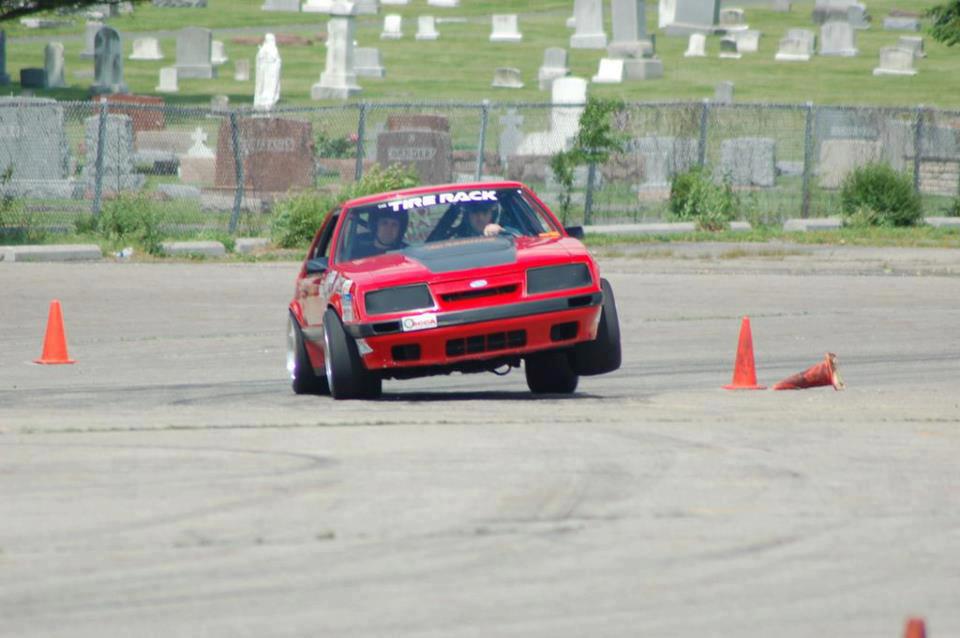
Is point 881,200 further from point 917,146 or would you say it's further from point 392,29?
point 392,29

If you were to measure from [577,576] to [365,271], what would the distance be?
558cm

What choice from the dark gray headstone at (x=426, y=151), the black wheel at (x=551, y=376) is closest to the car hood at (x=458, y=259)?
the black wheel at (x=551, y=376)

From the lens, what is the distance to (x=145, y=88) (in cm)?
5559

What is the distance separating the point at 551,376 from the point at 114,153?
2133 cm

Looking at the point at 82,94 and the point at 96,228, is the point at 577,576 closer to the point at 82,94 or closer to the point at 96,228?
Answer: the point at 96,228

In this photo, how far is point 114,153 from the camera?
31.9m

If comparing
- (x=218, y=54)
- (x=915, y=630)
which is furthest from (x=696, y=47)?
(x=915, y=630)

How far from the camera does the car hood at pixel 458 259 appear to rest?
10828mm

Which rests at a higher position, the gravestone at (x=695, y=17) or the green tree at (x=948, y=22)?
the gravestone at (x=695, y=17)

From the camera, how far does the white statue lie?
4550cm

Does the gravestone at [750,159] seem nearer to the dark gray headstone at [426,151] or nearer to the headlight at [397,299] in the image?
the dark gray headstone at [426,151]

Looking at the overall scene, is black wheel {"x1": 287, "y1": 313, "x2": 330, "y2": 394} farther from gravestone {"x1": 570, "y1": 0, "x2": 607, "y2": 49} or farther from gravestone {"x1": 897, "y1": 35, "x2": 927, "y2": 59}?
gravestone {"x1": 570, "y1": 0, "x2": 607, "y2": 49}

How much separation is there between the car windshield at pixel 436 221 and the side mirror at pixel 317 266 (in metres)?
0.12

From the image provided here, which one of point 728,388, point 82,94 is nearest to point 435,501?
point 728,388
